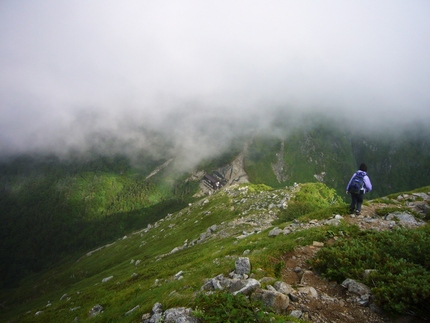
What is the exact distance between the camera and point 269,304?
9258mm

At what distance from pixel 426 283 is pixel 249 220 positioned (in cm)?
4502

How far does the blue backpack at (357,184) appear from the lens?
1928 centimetres

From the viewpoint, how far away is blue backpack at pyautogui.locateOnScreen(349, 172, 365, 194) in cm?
1928

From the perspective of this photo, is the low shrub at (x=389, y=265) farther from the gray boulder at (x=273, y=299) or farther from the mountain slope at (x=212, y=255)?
the gray boulder at (x=273, y=299)

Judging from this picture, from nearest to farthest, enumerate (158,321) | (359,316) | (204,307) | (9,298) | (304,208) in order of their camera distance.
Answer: (359,316)
(204,307)
(158,321)
(304,208)
(9,298)

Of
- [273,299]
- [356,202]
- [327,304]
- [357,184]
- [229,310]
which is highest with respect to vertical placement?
[229,310]

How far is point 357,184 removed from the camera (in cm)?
1939

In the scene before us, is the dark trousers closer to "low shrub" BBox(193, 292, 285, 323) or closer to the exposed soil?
the exposed soil

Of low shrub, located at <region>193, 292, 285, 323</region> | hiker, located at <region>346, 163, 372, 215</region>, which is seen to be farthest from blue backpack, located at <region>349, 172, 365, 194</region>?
low shrub, located at <region>193, 292, 285, 323</region>

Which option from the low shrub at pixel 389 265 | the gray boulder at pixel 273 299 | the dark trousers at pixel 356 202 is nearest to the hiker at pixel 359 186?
the dark trousers at pixel 356 202

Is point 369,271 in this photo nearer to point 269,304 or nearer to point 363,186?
point 269,304

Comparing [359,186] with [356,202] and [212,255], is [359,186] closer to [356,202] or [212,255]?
[356,202]

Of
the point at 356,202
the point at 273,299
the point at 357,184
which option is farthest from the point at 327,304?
the point at 356,202

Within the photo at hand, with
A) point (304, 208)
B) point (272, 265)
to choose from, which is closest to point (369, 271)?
point (272, 265)
